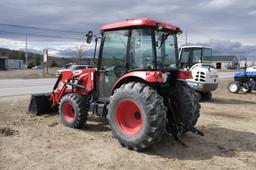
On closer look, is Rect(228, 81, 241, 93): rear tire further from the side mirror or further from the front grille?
the side mirror

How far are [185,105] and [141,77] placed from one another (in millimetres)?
1234

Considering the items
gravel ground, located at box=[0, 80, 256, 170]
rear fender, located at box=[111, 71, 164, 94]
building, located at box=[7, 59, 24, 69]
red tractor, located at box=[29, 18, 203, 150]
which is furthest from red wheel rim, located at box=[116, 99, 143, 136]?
building, located at box=[7, 59, 24, 69]

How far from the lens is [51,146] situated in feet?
17.7

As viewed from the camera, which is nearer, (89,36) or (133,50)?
(133,50)

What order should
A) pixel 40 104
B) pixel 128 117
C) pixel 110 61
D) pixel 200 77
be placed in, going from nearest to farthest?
pixel 128 117 < pixel 110 61 < pixel 40 104 < pixel 200 77

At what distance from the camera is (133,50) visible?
572 centimetres

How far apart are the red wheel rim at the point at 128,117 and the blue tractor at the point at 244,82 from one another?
40.4 feet

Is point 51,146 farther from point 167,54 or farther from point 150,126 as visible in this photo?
point 167,54

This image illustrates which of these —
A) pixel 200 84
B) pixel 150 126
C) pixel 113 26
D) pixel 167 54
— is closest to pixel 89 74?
pixel 113 26

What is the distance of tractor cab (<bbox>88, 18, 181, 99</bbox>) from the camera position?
551 cm

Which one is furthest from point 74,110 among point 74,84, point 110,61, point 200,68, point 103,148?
point 200,68

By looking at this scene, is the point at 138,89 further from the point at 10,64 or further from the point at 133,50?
the point at 10,64

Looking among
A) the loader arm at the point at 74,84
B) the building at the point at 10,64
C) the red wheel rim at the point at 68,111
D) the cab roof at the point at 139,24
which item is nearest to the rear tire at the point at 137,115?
the cab roof at the point at 139,24

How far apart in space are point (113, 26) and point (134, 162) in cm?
281
